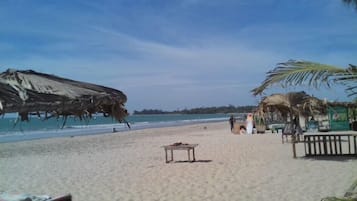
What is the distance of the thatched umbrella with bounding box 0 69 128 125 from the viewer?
14.9ft

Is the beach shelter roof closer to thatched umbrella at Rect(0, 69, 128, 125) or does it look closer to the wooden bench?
the wooden bench

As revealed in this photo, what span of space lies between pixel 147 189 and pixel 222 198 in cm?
188

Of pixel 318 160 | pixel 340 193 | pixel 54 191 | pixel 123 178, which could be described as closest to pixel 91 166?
pixel 123 178

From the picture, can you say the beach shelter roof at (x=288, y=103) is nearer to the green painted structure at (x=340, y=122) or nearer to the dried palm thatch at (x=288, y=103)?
the dried palm thatch at (x=288, y=103)

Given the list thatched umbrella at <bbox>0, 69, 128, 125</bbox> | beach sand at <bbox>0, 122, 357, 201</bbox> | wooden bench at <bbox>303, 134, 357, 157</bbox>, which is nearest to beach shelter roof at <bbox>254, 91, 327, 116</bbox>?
wooden bench at <bbox>303, 134, 357, 157</bbox>

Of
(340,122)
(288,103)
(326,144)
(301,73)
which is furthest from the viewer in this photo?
(340,122)

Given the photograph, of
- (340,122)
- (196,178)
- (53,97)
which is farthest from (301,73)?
(340,122)

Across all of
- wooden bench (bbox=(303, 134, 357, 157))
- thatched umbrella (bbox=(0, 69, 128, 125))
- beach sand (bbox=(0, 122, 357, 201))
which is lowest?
beach sand (bbox=(0, 122, 357, 201))

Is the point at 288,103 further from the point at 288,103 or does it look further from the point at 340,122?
the point at 340,122

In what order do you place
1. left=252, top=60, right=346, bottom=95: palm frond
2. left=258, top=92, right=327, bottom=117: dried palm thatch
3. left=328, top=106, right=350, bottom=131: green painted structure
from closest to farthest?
left=252, top=60, right=346, bottom=95: palm frond, left=258, top=92, right=327, bottom=117: dried palm thatch, left=328, top=106, right=350, bottom=131: green painted structure

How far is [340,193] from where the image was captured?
7789mm

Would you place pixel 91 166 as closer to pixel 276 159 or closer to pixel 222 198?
pixel 276 159

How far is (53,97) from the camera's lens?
187 inches

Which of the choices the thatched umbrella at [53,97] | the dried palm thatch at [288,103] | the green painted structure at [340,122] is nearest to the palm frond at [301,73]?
the thatched umbrella at [53,97]
